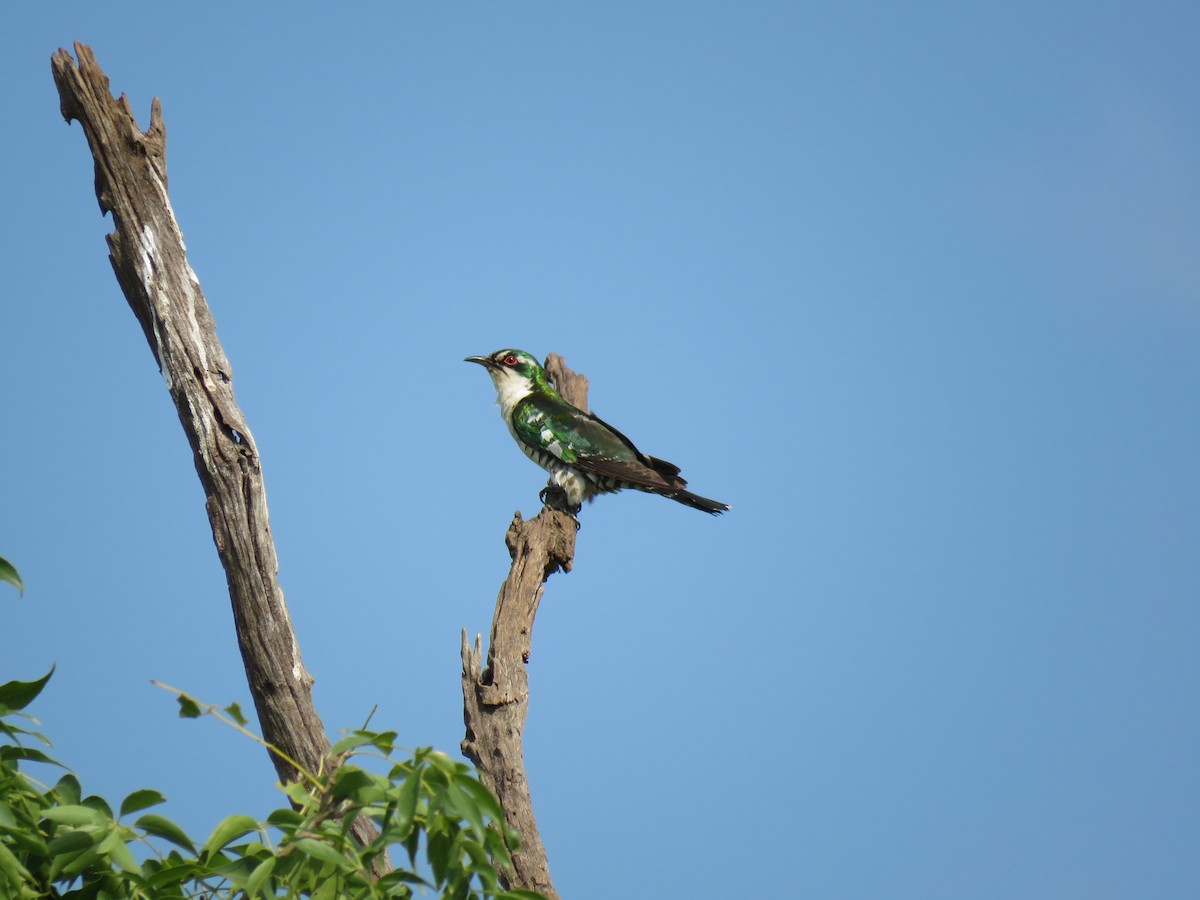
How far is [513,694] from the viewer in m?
5.83

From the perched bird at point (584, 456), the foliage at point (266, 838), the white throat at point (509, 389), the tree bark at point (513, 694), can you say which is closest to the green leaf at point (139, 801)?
the foliage at point (266, 838)

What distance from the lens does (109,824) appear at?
8.45 ft

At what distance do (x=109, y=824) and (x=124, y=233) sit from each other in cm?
344

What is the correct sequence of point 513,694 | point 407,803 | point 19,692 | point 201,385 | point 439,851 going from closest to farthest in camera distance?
point 407,803 → point 439,851 → point 19,692 → point 201,385 → point 513,694

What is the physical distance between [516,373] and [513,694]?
159 inches

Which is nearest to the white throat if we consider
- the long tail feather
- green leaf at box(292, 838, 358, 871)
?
the long tail feather

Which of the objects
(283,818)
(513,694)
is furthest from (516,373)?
(283,818)

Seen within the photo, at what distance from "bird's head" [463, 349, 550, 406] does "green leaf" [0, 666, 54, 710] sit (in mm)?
6665

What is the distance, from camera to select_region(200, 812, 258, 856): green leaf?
2.52 meters

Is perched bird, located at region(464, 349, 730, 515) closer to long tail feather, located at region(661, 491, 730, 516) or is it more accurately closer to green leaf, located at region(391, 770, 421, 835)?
long tail feather, located at region(661, 491, 730, 516)

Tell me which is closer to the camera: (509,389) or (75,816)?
(75,816)

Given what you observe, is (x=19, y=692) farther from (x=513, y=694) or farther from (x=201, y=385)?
(x=513, y=694)

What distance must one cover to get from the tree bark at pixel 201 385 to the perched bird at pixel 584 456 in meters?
3.68

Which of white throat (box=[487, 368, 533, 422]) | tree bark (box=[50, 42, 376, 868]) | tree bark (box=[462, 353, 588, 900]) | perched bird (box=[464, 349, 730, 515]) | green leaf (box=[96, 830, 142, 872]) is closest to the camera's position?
green leaf (box=[96, 830, 142, 872])
